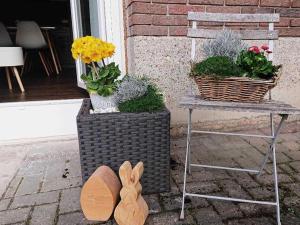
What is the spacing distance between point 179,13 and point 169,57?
386mm

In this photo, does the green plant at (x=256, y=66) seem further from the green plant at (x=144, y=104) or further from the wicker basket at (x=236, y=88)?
the green plant at (x=144, y=104)

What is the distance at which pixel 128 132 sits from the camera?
5.58 ft

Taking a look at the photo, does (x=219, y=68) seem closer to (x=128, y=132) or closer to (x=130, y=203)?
(x=128, y=132)

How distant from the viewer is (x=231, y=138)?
2.75 m

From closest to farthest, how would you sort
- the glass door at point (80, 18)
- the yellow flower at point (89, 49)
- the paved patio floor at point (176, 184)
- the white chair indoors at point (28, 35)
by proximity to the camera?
the paved patio floor at point (176, 184) → the yellow flower at point (89, 49) → the glass door at point (80, 18) → the white chair indoors at point (28, 35)

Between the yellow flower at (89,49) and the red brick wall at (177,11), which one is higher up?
the red brick wall at (177,11)

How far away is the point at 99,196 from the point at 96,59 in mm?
807

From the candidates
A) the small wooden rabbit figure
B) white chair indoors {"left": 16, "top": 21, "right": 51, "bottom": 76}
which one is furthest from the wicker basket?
white chair indoors {"left": 16, "top": 21, "right": 51, "bottom": 76}

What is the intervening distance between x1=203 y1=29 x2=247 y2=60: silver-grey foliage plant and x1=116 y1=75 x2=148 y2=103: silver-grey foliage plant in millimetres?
450

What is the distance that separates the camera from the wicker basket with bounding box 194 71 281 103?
1.45 metres

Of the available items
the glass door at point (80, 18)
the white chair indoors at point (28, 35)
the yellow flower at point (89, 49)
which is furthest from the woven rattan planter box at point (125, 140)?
the white chair indoors at point (28, 35)

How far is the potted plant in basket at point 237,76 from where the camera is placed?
1465 mm

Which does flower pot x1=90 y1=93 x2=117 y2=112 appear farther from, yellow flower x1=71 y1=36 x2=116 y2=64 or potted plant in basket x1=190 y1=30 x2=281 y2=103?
potted plant in basket x1=190 y1=30 x2=281 y2=103

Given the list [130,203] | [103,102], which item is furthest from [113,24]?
[130,203]
